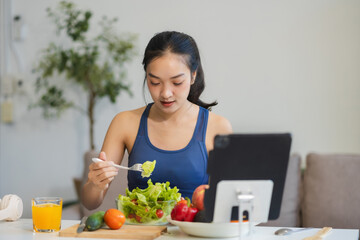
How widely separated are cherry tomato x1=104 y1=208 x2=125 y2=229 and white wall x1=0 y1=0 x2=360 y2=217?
2.21m

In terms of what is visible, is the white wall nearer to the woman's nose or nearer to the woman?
the woman

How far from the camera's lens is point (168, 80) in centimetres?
182

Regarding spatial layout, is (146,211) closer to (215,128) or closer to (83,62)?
(215,128)

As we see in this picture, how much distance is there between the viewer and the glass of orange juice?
1498 mm

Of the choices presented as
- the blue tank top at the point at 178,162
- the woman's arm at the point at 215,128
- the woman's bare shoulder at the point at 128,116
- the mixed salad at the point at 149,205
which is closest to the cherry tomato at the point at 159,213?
the mixed salad at the point at 149,205

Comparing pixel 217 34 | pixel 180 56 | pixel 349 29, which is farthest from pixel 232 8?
pixel 180 56

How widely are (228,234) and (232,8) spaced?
8.21 ft

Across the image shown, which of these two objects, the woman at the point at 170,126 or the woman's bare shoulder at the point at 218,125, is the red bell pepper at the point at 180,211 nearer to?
the woman at the point at 170,126

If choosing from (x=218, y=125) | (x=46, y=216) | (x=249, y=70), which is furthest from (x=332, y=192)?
(x=46, y=216)

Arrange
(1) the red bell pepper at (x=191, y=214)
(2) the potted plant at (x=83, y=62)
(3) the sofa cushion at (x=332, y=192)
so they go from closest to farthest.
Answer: (1) the red bell pepper at (x=191, y=214), (3) the sofa cushion at (x=332, y=192), (2) the potted plant at (x=83, y=62)

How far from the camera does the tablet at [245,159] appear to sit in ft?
4.19

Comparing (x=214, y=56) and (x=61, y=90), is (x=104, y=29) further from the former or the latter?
(x=214, y=56)

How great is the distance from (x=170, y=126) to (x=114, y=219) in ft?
2.30

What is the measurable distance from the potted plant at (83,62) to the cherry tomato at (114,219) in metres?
2.24
